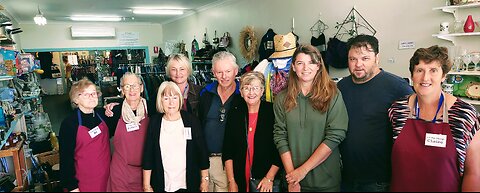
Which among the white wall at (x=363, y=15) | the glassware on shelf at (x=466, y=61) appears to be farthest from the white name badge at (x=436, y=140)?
the white wall at (x=363, y=15)

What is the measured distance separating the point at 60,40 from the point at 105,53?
1.45 meters

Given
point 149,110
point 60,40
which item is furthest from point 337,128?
point 60,40

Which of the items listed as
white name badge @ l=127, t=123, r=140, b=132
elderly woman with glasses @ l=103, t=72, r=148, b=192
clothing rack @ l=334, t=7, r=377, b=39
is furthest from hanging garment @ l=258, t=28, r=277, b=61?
white name badge @ l=127, t=123, r=140, b=132

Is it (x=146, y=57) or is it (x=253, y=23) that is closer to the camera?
(x=253, y=23)

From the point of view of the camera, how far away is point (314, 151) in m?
1.77

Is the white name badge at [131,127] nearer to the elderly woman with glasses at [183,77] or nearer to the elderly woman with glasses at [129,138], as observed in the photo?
the elderly woman with glasses at [129,138]

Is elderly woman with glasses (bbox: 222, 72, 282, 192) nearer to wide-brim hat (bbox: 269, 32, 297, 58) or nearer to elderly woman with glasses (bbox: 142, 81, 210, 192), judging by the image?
elderly woman with glasses (bbox: 142, 81, 210, 192)

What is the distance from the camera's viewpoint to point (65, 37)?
951 centimetres

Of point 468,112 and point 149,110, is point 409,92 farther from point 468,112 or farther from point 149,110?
point 149,110

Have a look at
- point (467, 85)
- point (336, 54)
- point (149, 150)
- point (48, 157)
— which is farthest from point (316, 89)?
point (48, 157)

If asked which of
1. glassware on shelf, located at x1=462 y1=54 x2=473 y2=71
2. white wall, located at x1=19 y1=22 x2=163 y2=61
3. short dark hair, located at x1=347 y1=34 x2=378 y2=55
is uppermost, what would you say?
white wall, located at x1=19 y1=22 x2=163 y2=61

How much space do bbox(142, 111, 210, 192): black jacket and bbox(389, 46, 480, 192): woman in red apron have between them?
42.7 inches

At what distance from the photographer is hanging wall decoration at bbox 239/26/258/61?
6059mm

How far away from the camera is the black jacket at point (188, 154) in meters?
1.90
